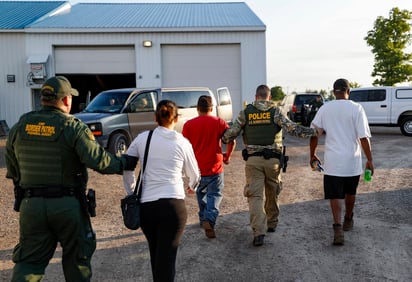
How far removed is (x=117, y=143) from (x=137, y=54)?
9.99 meters

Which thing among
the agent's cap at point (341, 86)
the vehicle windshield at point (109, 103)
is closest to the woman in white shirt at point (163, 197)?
the agent's cap at point (341, 86)

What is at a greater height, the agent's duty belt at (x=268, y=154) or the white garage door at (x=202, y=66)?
the white garage door at (x=202, y=66)

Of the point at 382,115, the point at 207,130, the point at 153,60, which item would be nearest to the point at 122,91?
the point at 207,130

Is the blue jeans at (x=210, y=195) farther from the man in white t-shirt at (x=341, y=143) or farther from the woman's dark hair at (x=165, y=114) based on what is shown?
the woman's dark hair at (x=165, y=114)

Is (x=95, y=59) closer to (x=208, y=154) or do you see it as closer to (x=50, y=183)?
(x=208, y=154)

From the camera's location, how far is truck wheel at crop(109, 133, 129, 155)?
11359 mm

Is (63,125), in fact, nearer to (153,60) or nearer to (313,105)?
(153,60)

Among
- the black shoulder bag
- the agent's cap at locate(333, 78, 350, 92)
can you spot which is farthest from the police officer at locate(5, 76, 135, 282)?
the agent's cap at locate(333, 78, 350, 92)

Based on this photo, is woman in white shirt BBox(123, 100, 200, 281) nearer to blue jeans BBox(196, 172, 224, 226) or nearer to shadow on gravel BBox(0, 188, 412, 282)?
shadow on gravel BBox(0, 188, 412, 282)

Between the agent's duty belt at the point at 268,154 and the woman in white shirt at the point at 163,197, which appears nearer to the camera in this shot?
the woman in white shirt at the point at 163,197

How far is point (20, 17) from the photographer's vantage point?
74.4 ft

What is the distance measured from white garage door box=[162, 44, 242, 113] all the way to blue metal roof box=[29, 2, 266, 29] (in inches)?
39.9

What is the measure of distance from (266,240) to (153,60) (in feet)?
52.7

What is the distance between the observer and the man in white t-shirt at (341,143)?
529cm
